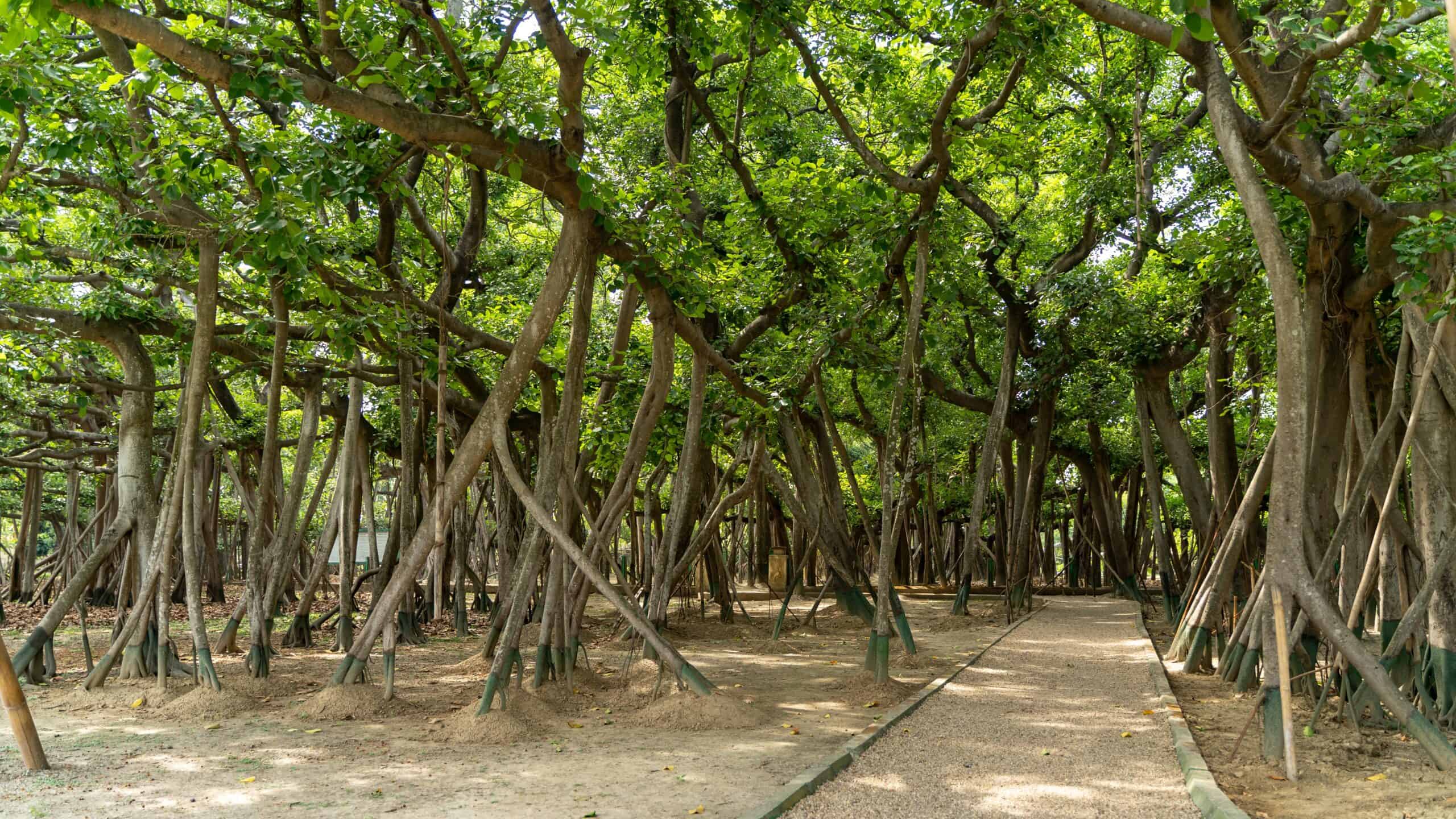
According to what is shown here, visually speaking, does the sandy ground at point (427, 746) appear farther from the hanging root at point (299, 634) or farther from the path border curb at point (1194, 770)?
the path border curb at point (1194, 770)

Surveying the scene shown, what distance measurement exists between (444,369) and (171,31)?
7.78 feet

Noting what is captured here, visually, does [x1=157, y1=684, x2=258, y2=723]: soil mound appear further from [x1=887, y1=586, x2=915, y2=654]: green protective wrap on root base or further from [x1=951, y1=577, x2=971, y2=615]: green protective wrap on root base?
[x1=951, y1=577, x2=971, y2=615]: green protective wrap on root base

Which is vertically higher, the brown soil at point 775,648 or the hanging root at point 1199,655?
the hanging root at point 1199,655

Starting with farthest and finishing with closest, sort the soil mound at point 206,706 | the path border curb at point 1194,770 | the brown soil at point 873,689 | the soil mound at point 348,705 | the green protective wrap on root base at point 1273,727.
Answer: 1. the brown soil at point 873,689
2. the soil mound at point 206,706
3. the soil mound at point 348,705
4. the green protective wrap on root base at point 1273,727
5. the path border curb at point 1194,770

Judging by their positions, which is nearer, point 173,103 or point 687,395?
point 173,103

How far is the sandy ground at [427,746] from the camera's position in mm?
4586

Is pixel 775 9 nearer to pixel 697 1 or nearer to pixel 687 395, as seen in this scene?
pixel 697 1

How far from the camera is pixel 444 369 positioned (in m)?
6.34

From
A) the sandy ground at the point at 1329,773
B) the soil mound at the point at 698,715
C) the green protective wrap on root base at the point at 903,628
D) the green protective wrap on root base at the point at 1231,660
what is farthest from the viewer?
the green protective wrap on root base at the point at 903,628

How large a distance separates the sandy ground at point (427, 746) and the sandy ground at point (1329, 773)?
2.00 meters

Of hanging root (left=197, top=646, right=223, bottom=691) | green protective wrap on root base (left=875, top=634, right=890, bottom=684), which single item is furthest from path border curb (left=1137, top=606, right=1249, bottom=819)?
hanging root (left=197, top=646, right=223, bottom=691)

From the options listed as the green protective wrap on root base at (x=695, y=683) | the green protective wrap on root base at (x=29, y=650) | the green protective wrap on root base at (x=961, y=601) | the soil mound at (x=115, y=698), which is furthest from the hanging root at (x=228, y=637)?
the green protective wrap on root base at (x=961, y=601)

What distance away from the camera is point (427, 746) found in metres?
5.77

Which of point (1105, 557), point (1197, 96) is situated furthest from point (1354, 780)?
point (1105, 557)
